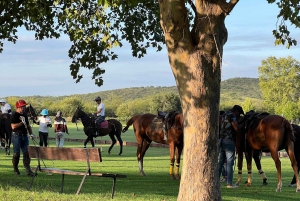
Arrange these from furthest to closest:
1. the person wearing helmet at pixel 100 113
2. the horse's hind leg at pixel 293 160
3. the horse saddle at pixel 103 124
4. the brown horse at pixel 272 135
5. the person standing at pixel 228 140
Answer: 1. the horse saddle at pixel 103 124
2. the person wearing helmet at pixel 100 113
3. the person standing at pixel 228 140
4. the brown horse at pixel 272 135
5. the horse's hind leg at pixel 293 160

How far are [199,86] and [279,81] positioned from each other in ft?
462

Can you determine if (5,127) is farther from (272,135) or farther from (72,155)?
(72,155)

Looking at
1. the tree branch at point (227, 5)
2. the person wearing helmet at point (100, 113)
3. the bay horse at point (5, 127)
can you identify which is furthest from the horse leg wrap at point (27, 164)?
the bay horse at point (5, 127)

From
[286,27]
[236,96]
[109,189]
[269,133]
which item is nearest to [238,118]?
[269,133]

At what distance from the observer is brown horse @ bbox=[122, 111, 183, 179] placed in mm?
18312

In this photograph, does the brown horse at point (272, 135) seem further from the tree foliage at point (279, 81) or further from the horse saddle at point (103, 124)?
the tree foliage at point (279, 81)

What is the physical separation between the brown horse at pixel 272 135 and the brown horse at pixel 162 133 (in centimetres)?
217

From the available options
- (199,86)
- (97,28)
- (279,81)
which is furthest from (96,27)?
(279,81)

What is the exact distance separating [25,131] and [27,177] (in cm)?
130

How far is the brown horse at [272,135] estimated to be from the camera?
16.1 meters

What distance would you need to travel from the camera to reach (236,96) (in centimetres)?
19300

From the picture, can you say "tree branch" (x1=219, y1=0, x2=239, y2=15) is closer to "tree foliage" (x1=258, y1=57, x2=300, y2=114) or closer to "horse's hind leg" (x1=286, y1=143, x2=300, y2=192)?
"horse's hind leg" (x1=286, y1=143, x2=300, y2=192)

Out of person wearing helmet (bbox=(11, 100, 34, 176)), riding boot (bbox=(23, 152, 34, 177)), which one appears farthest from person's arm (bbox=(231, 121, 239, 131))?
riding boot (bbox=(23, 152, 34, 177))

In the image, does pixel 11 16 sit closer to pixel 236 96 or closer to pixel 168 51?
pixel 168 51
